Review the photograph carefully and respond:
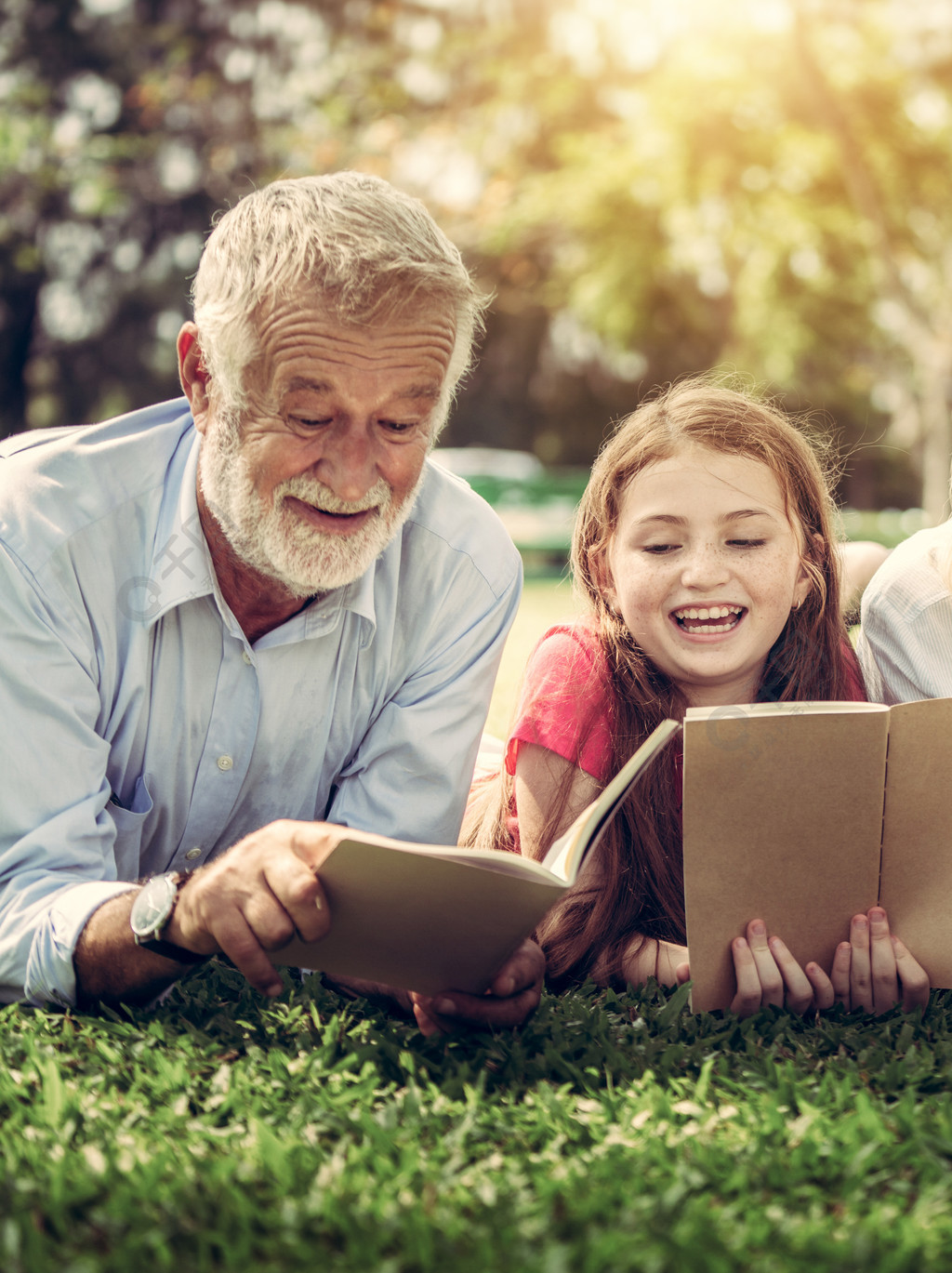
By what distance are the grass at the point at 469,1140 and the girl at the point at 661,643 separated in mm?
393

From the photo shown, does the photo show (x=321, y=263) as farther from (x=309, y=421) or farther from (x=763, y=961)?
(x=763, y=961)

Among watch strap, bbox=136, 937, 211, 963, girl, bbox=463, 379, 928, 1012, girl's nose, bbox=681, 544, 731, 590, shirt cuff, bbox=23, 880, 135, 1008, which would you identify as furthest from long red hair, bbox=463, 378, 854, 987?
shirt cuff, bbox=23, 880, 135, 1008

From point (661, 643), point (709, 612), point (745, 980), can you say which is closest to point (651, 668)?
point (661, 643)

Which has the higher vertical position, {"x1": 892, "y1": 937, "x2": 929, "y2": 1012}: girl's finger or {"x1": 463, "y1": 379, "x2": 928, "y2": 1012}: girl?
{"x1": 463, "y1": 379, "x2": 928, "y2": 1012}: girl

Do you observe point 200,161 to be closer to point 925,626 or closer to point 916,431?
point 916,431

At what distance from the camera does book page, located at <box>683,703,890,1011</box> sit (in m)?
2.33

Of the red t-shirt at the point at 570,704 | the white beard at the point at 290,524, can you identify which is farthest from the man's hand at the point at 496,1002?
the white beard at the point at 290,524

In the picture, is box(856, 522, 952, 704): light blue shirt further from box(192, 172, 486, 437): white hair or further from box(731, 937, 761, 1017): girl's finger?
box(192, 172, 486, 437): white hair

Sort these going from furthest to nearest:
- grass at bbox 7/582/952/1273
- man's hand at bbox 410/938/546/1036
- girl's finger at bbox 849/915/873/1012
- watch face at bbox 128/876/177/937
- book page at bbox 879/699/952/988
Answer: girl's finger at bbox 849/915/873/1012 → book page at bbox 879/699/952/988 → man's hand at bbox 410/938/546/1036 → watch face at bbox 128/876/177/937 → grass at bbox 7/582/952/1273

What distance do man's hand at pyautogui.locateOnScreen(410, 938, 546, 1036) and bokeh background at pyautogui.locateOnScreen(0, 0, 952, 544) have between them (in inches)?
503

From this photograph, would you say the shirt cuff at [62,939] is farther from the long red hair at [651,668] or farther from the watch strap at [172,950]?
the long red hair at [651,668]

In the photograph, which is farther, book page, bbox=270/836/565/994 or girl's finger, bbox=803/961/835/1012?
girl's finger, bbox=803/961/835/1012

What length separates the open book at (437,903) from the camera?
6.31ft

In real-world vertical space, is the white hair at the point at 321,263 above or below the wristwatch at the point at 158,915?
above
